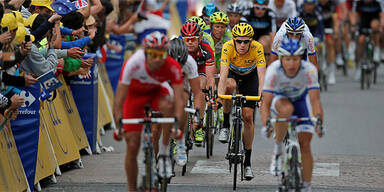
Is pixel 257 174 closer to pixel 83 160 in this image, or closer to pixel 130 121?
Result: pixel 83 160

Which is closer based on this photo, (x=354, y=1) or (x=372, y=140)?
(x=372, y=140)

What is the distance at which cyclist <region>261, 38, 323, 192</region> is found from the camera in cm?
942

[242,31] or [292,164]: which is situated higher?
[242,31]

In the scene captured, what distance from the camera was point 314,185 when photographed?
11.8 meters

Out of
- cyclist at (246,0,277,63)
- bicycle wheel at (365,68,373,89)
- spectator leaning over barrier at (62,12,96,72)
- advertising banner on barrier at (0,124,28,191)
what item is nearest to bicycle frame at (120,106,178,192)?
advertising banner on barrier at (0,124,28,191)

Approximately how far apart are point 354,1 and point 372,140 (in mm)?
9116

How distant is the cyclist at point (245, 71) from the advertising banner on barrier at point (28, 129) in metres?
2.34

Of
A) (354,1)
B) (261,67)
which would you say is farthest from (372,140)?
(354,1)

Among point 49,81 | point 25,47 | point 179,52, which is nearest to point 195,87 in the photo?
point 179,52

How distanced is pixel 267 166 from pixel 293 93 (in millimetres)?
3928

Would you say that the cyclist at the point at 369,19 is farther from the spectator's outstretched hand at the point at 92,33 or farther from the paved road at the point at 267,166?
the spectator's outstretched hand at the point at 92,33

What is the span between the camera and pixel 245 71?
1268cm

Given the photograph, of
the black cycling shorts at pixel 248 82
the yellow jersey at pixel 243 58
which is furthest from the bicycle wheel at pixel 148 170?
the black cycling shorts at pixel 248 82

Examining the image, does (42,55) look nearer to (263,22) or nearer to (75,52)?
(75,52)
